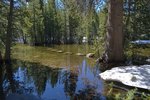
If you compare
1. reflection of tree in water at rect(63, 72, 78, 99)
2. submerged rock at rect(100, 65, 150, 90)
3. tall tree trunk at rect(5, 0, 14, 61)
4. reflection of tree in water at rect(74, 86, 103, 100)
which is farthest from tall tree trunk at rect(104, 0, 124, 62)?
tall tree trunk at rect(5, 0, 14, 61)

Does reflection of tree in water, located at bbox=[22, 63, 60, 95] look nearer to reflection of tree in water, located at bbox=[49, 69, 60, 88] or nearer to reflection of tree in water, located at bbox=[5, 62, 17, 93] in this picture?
reflection of tree in water, located at bbox=[49, 69, 60, 88]

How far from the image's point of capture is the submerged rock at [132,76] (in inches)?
392

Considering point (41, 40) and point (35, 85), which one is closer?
point (35, 85)

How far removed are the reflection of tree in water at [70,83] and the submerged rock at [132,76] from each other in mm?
1334

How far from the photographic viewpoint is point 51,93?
9727 millimetres

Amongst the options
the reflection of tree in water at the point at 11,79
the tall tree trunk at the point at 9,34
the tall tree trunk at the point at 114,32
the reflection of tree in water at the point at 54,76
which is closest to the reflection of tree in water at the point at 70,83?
the reflection of tree in water at the point at 54,76

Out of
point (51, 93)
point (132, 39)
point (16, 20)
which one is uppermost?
point (16, 20)

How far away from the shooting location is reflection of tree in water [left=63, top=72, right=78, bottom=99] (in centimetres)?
984

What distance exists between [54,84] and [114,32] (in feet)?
16.6

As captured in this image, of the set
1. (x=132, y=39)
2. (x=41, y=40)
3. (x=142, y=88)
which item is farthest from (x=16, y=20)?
(x=41, y=40)

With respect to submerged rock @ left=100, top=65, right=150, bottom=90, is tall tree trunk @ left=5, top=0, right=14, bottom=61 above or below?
above

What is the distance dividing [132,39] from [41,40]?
35.1 meters

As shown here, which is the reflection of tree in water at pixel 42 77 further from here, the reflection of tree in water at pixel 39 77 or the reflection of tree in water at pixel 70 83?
the reflection of tree in water at pixel 70 83

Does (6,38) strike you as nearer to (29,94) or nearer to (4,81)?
(4,81)
